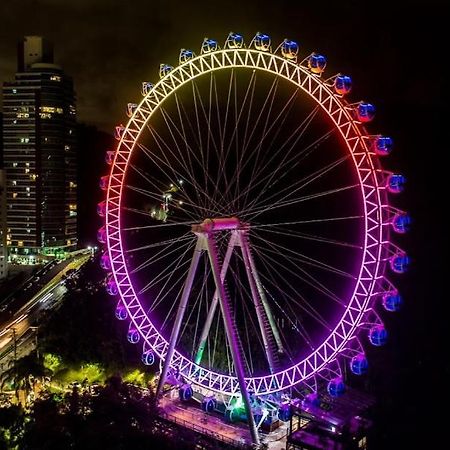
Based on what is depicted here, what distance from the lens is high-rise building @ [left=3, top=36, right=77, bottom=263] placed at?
73438mm

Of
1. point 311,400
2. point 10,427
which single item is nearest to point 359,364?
point 311,400

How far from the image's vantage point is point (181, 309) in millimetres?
22547

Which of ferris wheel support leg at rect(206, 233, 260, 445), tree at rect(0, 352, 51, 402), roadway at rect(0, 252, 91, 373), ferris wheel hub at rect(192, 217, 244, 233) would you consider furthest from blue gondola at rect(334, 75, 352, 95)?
roadway at rect(0, 252, 91, 373)

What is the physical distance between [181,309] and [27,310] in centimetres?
3169

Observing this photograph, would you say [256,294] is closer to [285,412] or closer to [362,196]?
[285,412]

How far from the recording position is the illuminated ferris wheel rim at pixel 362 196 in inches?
712

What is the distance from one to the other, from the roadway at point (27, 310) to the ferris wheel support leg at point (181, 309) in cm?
1508

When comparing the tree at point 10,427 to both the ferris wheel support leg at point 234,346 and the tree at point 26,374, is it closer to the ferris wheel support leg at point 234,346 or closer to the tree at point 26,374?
the tree at point 26,374

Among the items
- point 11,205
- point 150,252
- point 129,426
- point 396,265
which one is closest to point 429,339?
point 396,265

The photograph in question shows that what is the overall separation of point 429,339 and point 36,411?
2042 cm

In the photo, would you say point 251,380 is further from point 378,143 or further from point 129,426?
point 378,143

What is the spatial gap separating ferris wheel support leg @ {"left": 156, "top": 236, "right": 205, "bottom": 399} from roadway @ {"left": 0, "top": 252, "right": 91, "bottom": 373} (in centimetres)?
1508

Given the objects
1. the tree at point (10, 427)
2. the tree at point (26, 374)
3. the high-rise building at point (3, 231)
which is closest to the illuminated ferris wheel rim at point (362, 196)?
the tree at point (10, 427)

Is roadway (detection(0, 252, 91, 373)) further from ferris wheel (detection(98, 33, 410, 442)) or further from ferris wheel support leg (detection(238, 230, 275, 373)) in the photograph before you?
ferris wheel support leg (detection(238, 230, 275, 373))
